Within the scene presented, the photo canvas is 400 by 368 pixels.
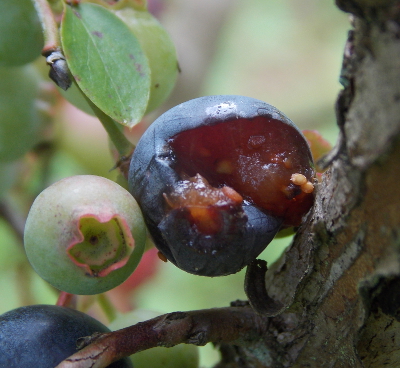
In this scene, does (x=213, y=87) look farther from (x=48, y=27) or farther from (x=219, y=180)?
(x=219, y=180)

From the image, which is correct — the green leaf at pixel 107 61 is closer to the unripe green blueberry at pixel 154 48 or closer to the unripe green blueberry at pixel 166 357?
the unripe green blueberry at pixel 154 48

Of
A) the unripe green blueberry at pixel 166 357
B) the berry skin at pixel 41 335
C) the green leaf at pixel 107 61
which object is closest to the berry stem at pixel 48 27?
the green leaf at pixel 107 61

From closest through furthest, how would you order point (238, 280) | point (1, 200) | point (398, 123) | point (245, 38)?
point (398, 123)
point (1, 200)
point (238, 280)
point (245, 38)

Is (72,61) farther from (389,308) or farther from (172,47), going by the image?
(389,308)

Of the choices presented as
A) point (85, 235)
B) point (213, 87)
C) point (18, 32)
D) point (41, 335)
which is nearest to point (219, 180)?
point (85, 235)

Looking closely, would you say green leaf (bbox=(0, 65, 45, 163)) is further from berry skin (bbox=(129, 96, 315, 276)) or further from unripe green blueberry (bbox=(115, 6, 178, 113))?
berry skin (bbox=(129, 96, 315, 276))

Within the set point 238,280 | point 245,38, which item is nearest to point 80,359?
point 238,280
